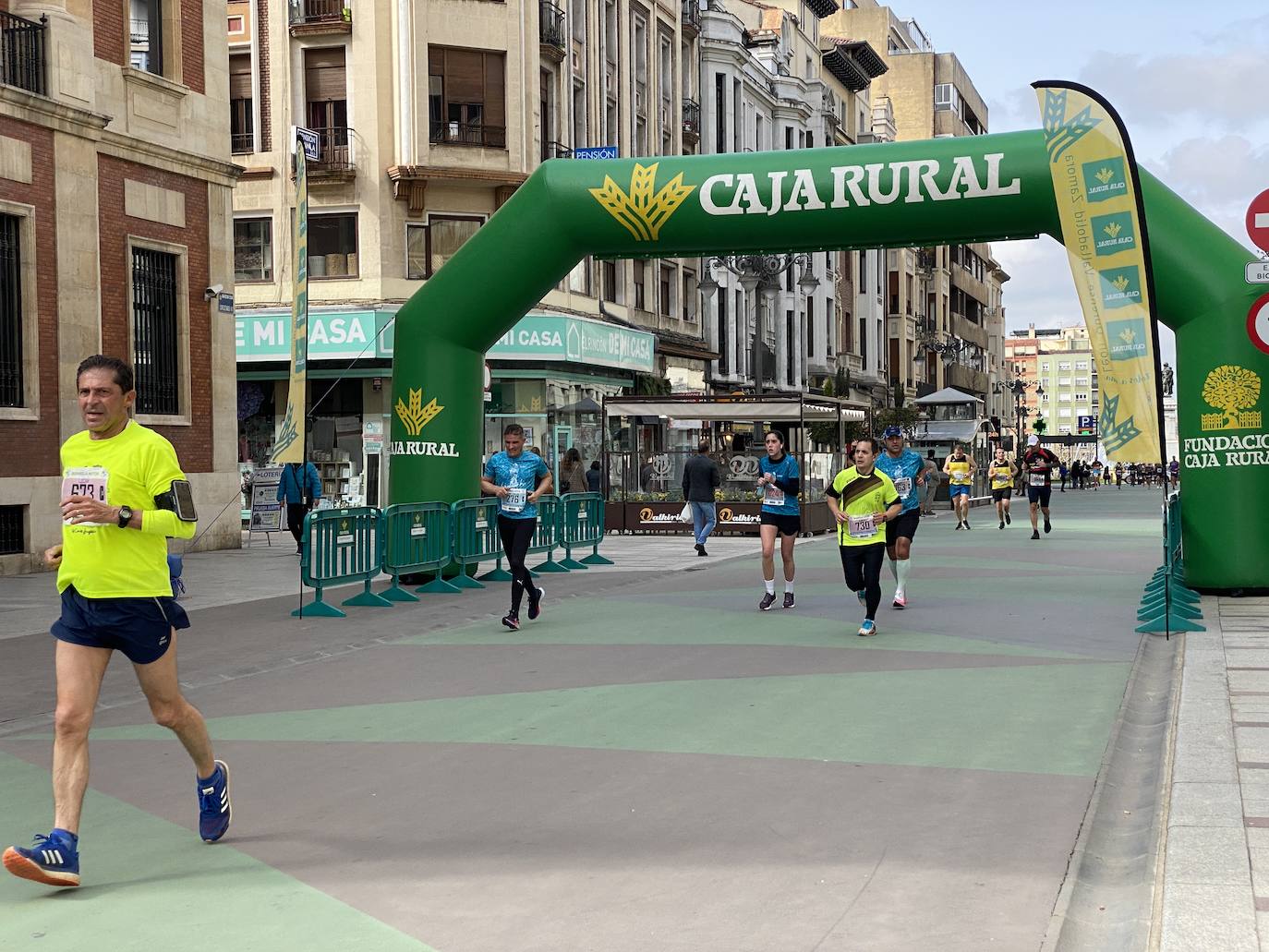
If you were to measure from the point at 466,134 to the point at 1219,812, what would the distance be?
30383 mm

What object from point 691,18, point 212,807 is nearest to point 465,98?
point 691,18

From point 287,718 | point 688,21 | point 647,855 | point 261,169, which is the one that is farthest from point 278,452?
point 688,21

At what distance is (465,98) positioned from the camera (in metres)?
34.3

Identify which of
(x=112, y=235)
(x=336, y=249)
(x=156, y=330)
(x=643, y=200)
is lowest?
(x=156, y=330)

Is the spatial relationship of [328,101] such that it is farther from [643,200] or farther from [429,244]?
[643,200]

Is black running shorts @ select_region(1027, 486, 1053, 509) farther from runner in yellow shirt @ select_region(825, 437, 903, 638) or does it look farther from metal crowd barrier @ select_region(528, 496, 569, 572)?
runner in yellow shirt @ select_region(825, 437, 903, 638)

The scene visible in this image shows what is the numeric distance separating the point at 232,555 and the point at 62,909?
17915 millimetres

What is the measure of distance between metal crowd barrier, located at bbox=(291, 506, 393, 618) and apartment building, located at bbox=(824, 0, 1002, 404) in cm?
5581

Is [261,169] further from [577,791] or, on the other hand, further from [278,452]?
[577,791]

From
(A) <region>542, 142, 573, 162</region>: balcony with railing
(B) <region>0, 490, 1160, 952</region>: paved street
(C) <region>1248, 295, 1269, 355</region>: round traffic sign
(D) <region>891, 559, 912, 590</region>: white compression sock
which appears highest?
(A) <region>542, 142, 573, 162</region>: balcony with railing

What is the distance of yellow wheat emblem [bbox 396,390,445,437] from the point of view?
1714 centimetres

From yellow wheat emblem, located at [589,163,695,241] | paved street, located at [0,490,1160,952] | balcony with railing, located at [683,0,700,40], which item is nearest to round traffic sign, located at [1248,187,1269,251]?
paved street, located at [0,490,1160,952]

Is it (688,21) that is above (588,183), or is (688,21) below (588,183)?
above

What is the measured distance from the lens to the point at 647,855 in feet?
18.4
